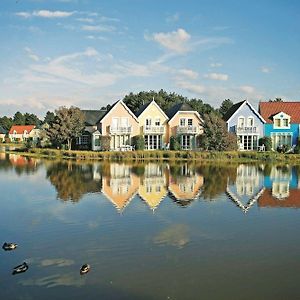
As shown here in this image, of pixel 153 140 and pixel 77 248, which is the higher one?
pixel 153 140

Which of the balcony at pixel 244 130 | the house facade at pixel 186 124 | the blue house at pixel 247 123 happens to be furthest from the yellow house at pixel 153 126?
the balcony at pixel 244 130

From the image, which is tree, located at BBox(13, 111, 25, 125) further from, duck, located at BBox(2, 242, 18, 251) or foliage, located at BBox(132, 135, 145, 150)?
duck, located at BBox(2, 242, 18, 251)

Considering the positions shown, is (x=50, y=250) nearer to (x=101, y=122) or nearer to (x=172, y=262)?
(x=172, y=262)

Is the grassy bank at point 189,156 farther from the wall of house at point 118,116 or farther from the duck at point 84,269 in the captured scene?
the duck at point 84,269

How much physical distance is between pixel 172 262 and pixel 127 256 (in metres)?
1.20

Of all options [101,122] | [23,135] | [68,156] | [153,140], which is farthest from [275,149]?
[23,135]

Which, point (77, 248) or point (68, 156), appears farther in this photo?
point (68, 156)

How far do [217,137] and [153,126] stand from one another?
8.99 metres

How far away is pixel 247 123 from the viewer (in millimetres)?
45594

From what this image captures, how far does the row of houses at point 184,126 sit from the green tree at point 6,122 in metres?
83.6

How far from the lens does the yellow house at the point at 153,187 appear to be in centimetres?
1727

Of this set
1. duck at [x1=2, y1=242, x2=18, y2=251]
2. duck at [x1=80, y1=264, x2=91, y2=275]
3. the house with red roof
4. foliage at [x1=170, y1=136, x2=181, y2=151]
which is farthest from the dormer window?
the house with red roof

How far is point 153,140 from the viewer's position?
46.4 metres

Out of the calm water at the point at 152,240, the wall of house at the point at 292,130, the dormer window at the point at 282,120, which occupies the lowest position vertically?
the calm water at the point at 152,240
